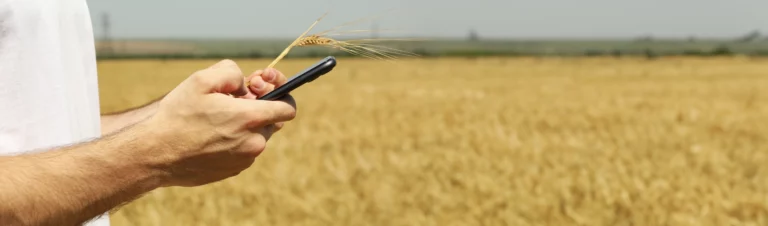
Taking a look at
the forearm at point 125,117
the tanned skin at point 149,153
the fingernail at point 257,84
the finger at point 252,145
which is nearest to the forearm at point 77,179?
the tanned skin at point 149,153

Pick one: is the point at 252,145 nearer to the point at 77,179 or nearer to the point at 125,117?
the point at 77,179

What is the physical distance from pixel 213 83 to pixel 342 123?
766 centimetres

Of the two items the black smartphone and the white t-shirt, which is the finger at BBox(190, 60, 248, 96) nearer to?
the black smartphone

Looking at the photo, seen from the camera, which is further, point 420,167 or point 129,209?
point 420,167

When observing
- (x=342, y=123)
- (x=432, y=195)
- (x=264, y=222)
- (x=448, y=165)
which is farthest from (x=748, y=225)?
(x=342, y=123)

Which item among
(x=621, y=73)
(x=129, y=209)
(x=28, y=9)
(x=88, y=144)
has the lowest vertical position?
(x=621, y=73)

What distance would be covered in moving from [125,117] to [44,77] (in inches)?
11.8

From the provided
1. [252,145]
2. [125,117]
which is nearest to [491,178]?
[125,117]

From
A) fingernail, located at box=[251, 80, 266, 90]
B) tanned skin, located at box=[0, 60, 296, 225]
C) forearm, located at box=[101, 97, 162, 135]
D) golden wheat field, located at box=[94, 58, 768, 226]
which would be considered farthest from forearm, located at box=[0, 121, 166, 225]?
golden wheat field, located at box=[94, 58, 768, 226]

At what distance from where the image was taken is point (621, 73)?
935 inches

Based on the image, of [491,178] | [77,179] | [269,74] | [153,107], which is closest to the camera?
[77,179]

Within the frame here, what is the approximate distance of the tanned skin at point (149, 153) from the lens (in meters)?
1.21

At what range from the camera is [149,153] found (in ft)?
4.11

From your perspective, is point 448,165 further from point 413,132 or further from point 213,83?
point 213,83
